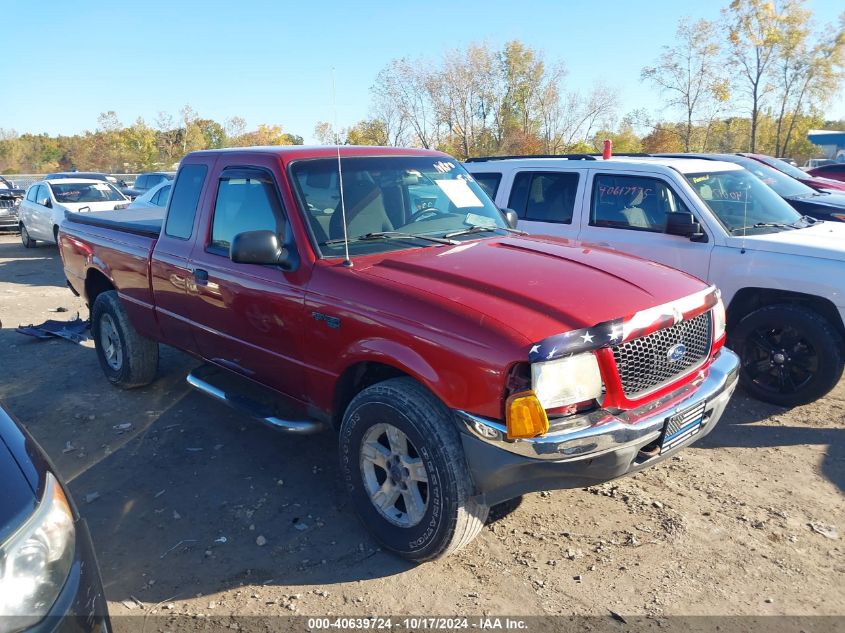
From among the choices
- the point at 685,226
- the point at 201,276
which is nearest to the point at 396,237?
the point at 201,276

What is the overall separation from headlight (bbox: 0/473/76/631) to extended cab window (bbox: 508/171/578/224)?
529 centimetres

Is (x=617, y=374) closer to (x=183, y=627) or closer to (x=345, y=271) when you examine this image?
(x=345, y=271)

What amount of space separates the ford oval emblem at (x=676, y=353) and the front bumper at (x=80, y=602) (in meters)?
2.59

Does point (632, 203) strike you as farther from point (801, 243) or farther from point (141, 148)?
point (141, 148)

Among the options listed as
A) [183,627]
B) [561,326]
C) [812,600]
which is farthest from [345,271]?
[812,600]

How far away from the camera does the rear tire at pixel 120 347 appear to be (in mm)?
5348

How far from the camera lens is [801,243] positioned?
16.2 feet

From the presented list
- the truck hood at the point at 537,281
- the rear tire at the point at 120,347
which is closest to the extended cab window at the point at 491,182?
the truck hood at the point at 537,281

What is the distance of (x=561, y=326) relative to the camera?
2678 millimetres

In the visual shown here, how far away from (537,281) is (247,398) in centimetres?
209

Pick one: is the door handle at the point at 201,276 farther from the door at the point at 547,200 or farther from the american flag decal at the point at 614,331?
the door at the point at 547,200

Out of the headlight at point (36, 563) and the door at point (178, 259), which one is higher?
the door at point (178, 259)

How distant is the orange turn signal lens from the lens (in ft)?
8.38

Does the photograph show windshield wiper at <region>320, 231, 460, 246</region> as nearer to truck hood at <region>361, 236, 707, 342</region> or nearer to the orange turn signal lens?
truck hood at <region>361, 236, 707, 342</region>
